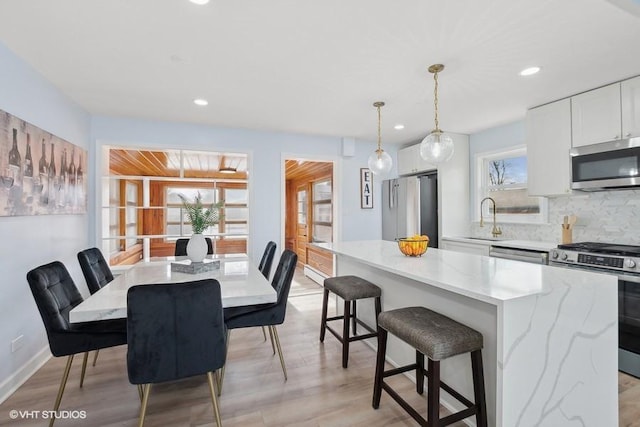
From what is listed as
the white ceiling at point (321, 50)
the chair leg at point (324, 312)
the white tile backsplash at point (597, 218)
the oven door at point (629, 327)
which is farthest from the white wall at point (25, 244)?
the white tile backsplash at point (597, 218)

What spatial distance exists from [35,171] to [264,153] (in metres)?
2.50

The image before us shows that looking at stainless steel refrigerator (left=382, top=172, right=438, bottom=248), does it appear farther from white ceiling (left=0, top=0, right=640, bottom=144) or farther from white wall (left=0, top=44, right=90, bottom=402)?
white wall (left=0, top=44, right=90, bottom=402)

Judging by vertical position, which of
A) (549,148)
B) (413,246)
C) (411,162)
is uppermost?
(411,162)

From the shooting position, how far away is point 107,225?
3844mm

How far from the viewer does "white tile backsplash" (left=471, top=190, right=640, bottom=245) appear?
9.53 feet

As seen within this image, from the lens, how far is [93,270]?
2.42 metres

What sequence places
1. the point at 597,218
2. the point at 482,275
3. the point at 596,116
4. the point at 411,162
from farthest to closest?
the point at 411,162 → the point at 597,218 → the point at 596,116 → the point at 482,275

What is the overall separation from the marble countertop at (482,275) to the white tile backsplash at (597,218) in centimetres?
180

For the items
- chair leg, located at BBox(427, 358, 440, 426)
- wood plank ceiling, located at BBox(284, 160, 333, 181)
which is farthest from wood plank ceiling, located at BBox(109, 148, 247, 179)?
chair leg, located at BBox(427, 358, 440, 426)

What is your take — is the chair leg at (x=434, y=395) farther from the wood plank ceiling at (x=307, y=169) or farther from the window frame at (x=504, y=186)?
the wood plank ceiling at (x=307, y=169)

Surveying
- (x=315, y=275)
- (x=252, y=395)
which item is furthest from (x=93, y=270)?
(x=315, y=275)

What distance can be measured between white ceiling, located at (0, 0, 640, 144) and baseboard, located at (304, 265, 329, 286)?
2.89 metres

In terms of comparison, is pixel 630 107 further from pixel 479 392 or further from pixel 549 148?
pixel 479 392

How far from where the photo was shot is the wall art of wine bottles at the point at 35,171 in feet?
6.95
